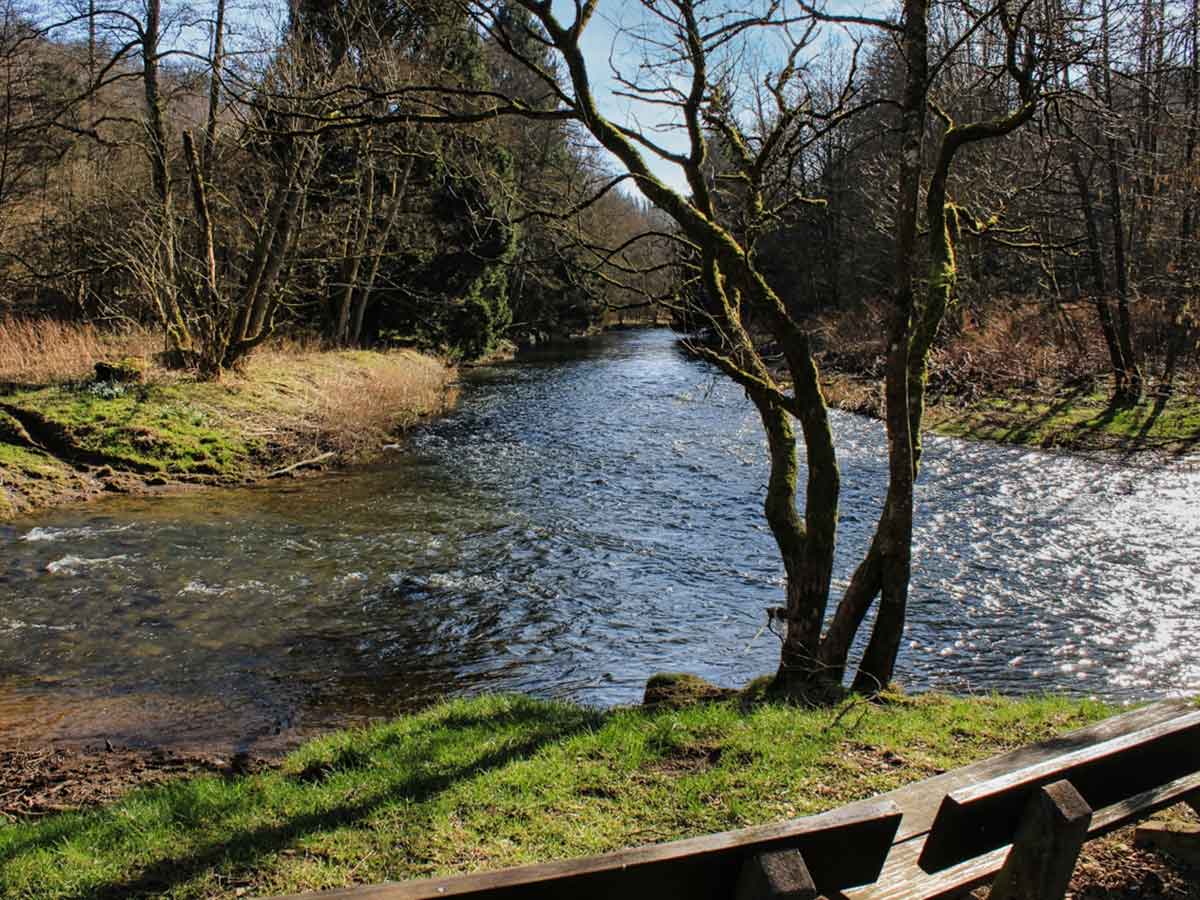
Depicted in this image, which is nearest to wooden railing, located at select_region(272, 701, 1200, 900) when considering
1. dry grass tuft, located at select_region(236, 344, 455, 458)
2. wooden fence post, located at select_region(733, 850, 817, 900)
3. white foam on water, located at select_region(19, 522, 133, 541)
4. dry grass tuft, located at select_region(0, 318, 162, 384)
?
wooden fence post, located at select_region(733, 850, 817, 900)

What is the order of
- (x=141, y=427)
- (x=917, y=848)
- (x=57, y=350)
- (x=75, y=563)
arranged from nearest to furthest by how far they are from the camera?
(x=917, y=848)
(x=75, y=563)
(x=141, y=427)
(x=57, y=350)

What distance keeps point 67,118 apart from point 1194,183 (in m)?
27.9

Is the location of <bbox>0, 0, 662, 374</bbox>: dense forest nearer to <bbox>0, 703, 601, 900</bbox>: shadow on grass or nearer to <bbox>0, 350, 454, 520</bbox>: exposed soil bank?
<bbox>0, 350, 454, 520</bbox>: exposed soil bank

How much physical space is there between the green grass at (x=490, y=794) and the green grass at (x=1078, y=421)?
14.2 meters

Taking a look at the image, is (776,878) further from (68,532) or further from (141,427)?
(141,427)

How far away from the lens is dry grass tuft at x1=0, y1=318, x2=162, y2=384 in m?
17.6

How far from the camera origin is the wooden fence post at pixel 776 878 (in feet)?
6.46

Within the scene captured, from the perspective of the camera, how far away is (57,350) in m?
18.5

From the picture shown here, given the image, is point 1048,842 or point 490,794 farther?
point 490,794

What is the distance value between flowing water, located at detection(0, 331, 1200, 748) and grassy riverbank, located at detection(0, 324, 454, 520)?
91 centimetres

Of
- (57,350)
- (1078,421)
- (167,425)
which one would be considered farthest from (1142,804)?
(57,350)

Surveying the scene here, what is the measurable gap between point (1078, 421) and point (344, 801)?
64.4ft

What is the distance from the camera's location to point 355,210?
22234 mm

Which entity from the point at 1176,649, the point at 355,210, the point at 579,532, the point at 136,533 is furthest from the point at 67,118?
the point at 1176,649
